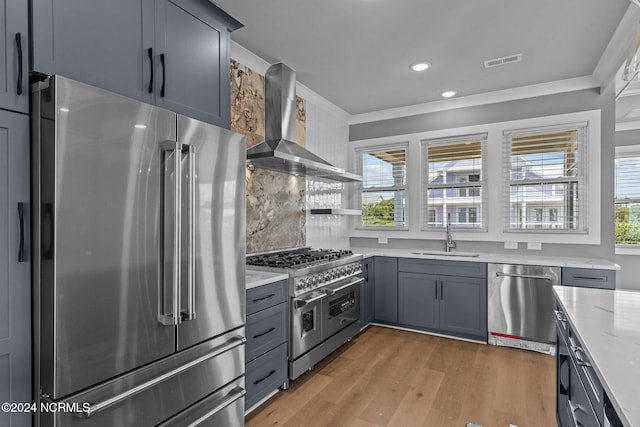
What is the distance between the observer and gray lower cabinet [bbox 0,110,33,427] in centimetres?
Answer: 123

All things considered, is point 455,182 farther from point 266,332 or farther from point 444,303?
point 266,332

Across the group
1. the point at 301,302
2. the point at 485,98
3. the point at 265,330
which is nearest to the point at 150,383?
the point at 265,330

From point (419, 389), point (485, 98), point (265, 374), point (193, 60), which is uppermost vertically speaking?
point (485, 98)

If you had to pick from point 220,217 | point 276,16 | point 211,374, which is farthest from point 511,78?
point 211,374

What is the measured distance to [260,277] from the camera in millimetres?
2533

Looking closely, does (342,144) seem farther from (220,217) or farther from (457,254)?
(220,217)

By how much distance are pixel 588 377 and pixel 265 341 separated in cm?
184

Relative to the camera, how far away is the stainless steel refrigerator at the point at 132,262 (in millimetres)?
1269

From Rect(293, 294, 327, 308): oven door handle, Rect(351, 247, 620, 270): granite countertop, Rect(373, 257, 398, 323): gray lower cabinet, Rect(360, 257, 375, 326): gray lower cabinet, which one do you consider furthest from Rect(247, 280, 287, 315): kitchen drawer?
Rect(373, 257, 398, 323): gray lower cabinet

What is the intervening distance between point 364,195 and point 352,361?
248 cm

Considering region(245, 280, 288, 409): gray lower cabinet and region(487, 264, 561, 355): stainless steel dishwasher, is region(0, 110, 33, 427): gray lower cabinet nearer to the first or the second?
region(245, 280, 288, 409): gray lower cabinet

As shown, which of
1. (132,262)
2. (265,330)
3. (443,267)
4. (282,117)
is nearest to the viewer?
(132,262)

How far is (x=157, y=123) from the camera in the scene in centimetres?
159

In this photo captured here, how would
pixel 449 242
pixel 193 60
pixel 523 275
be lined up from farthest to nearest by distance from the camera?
1. pixel 449 242
2. pixel 523 275
3. pixel 193 60
